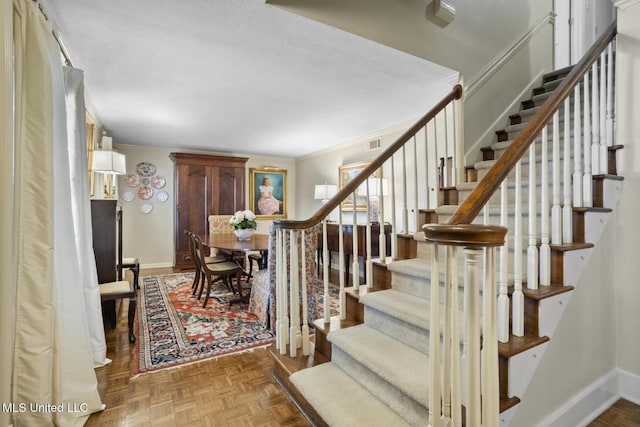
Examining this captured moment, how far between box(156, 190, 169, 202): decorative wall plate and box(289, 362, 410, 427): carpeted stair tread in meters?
5.20

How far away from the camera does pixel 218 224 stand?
534 centimetres

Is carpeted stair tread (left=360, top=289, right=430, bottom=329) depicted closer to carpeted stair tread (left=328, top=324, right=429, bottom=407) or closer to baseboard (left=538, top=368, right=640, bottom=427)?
carpeted stair tread (left=328, top=324, right=429, bottom=407)

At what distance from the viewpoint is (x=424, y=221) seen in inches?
96.9

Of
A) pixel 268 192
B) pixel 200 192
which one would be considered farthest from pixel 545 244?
pixel 268 192

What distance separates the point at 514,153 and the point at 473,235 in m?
0.63

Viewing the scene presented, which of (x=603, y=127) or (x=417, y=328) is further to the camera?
(x=603, y=127)

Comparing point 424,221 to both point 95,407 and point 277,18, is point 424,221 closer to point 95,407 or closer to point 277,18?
point 277,18

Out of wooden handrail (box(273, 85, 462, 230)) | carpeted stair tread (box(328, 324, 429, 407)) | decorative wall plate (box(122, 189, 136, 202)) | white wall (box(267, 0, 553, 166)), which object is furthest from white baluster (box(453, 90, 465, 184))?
decorative wall plate (box(122, 189, 136, 202))

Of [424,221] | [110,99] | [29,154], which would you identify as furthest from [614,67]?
[110,99]

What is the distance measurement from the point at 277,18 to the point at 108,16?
1063 mm

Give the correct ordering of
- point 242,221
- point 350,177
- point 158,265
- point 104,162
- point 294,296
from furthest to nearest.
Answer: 1. point 158,265
2. point 350,177
3. point 242,221
4. point 104,162
5. point 294,296

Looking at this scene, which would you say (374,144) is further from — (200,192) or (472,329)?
(472,329)

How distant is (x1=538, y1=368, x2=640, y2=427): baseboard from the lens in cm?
152

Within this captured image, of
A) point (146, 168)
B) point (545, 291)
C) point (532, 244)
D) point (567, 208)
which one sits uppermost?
point (146, 168)
